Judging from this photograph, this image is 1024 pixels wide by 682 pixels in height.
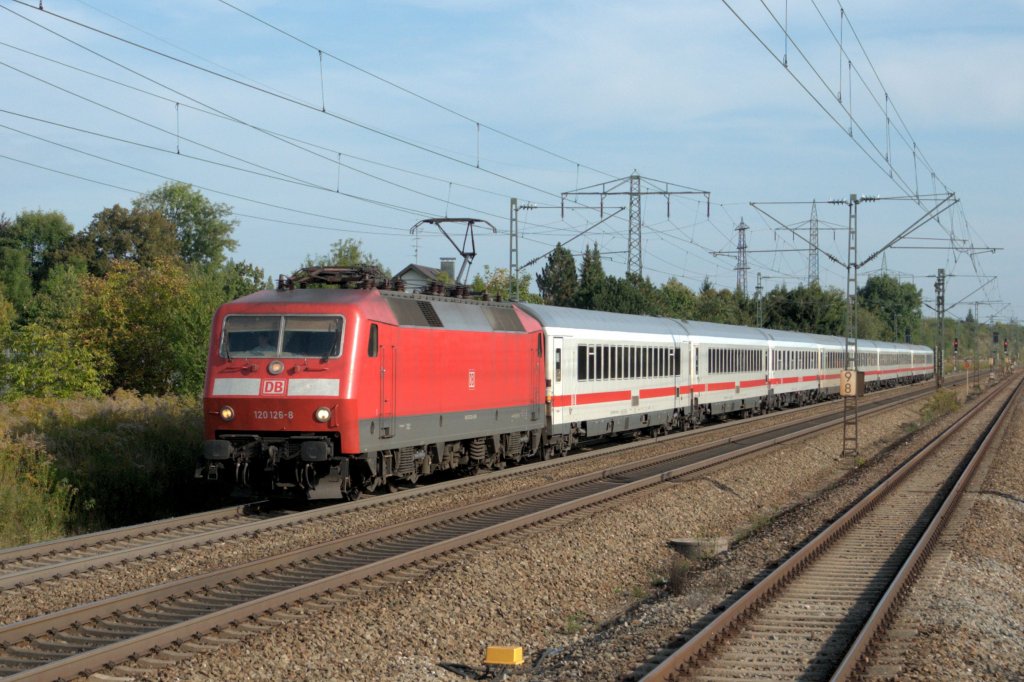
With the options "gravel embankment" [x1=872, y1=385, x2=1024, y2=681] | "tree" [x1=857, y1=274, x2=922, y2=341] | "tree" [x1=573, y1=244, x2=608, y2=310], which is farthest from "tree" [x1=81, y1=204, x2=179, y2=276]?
"tree" [x1=857, y1=274, x2=922, y2=341]

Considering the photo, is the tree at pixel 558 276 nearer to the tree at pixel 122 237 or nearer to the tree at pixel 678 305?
the tree at pixel 678 305

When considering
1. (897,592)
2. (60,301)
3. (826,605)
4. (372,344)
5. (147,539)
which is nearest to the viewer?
(826,605)

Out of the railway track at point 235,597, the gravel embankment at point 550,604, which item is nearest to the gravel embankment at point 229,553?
the railway track at point 235,597

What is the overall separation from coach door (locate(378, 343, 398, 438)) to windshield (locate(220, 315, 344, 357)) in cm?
106

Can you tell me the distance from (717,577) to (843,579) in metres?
1.50

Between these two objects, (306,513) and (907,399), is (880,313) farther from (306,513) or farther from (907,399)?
(306,513)

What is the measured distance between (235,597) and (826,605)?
238 inches

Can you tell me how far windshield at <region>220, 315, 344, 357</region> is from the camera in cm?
1617

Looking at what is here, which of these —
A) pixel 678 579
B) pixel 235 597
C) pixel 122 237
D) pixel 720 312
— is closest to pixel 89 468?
pixel 235 597

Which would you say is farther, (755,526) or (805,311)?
(805,311)

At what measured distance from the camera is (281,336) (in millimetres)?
16406

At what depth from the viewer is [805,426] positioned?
124 feet

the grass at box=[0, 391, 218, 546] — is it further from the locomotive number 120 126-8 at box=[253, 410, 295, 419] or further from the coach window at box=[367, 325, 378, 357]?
the coach window at box=[367, 325, 378, 357]

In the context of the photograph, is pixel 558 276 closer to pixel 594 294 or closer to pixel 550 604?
pixel 594 294
